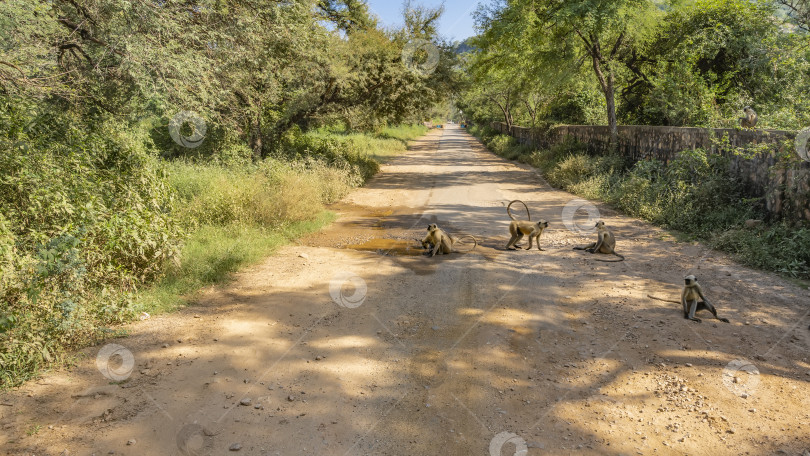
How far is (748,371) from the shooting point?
4.77m

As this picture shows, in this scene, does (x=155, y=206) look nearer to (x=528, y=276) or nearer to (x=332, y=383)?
(x=332, y=383)

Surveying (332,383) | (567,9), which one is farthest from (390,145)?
(332,383)

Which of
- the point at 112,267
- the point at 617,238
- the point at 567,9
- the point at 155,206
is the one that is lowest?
the point at 617,238

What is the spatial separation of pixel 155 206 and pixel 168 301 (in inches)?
57.1

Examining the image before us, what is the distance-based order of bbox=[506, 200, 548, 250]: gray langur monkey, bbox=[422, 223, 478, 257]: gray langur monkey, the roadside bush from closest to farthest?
the roadside bush, bbox=[422, 223, 478, 257]: gray langur monkey, bbox=[506, 200, 548, 250]: gray langur monkey
